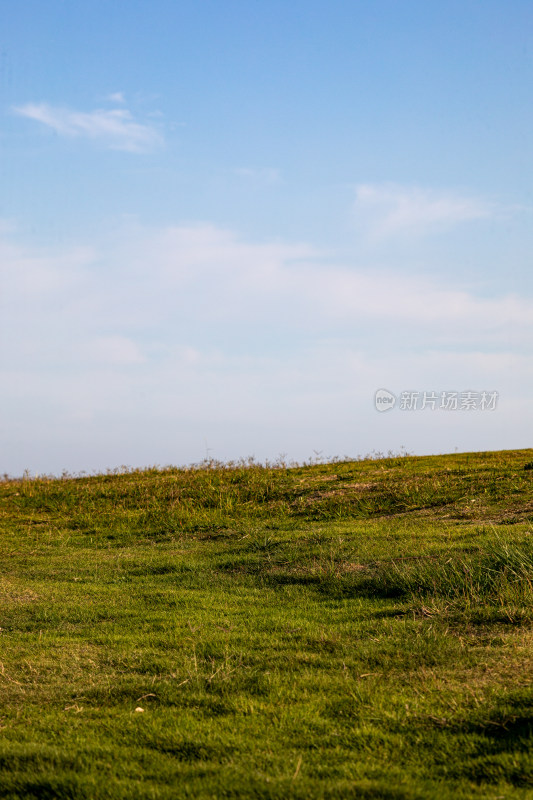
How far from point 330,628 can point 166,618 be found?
1.98 meters

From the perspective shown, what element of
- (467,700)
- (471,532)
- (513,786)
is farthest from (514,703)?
(471,532)

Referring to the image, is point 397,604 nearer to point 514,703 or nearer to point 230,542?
point 514,703

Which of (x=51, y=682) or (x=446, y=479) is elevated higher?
(x=446, y=479)

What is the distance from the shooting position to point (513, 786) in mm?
3938

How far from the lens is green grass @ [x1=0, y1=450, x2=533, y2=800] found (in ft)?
13.8

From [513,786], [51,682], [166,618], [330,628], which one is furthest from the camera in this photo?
[166,618]

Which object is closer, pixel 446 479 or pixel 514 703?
pixel 514 703

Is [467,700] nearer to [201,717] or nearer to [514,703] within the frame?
[514,703]

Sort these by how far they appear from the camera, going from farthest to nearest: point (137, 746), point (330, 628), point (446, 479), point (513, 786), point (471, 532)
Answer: point (446, 479) < point (471, 532) < point (330, 628) < point (137, 746) < point (513, 786)

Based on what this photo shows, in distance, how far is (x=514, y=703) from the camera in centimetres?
495

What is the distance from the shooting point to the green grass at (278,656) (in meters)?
4.21

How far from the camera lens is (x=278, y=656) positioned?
6.48 m

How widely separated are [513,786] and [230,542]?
9.67 m

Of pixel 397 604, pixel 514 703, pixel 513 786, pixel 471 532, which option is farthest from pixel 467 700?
pixel 471 532
